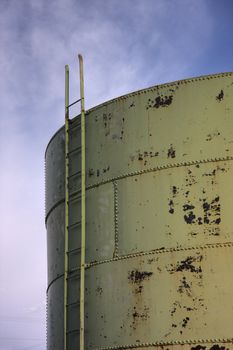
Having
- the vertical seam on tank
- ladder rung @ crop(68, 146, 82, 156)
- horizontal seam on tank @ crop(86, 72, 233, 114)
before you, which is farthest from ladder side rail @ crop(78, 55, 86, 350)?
the vertical seam on tank

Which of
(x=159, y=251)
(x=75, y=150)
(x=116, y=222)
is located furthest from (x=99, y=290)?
(x=75, y=150)

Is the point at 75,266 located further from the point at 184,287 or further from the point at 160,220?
the point at 184,287

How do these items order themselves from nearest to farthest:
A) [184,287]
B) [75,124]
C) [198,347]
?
[198,347]
[184,287]
[75,124]

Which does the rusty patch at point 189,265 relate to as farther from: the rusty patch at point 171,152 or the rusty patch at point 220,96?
the rusty patch at point 220,96

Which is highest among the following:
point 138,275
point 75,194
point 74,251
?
point 75,194

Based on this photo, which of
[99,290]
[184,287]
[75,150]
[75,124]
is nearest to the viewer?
[184,287]

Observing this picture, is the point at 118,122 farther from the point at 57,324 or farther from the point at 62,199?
the point at 57,324

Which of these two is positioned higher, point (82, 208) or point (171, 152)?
point (171, 152)

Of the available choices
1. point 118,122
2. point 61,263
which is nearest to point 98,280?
point 61,263

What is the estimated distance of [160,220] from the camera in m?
7.80

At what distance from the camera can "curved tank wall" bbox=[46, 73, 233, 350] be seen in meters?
7.33

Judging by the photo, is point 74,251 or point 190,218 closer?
point 190,218

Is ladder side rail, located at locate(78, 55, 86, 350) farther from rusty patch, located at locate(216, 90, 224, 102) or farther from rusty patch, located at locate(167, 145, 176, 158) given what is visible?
rusty patch, located at locate(216, 90, 224, 102)

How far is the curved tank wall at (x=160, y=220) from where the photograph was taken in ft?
24.0
